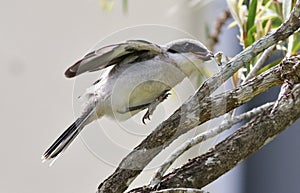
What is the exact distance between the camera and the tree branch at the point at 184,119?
0.68m

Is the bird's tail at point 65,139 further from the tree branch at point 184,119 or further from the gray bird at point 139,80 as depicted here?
the tree branch at point 184,119

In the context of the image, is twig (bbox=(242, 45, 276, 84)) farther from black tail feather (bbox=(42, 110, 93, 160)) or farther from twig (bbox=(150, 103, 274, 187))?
black tail feather (bbox=(42, 110, 93, 160))

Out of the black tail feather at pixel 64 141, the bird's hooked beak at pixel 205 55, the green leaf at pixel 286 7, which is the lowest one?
the black tail feather at pixel 64 141

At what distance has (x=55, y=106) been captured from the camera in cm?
218

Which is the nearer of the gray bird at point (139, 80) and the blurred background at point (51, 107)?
the gray bird at point (139, 80)

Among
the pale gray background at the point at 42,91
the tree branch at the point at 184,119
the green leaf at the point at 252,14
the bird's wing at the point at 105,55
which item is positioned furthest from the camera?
the pale gray background at the point at 42,91

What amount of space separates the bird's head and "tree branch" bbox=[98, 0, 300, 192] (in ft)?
0.36

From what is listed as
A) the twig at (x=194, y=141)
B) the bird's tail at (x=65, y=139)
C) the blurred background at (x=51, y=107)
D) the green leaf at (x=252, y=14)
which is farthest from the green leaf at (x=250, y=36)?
the blurred background at (x=51, y=107)

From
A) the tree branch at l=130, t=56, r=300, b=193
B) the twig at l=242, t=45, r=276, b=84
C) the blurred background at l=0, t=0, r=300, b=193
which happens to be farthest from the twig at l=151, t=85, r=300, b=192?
the blurred background at l=0, t=0, r=300, b=193

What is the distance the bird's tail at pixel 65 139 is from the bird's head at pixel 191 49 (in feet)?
0.49

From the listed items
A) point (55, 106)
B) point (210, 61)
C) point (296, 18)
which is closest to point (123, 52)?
point (210, 61)

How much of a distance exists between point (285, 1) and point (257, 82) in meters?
0.20

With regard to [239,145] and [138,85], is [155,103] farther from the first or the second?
[239,145]

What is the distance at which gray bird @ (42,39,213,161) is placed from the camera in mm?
849
